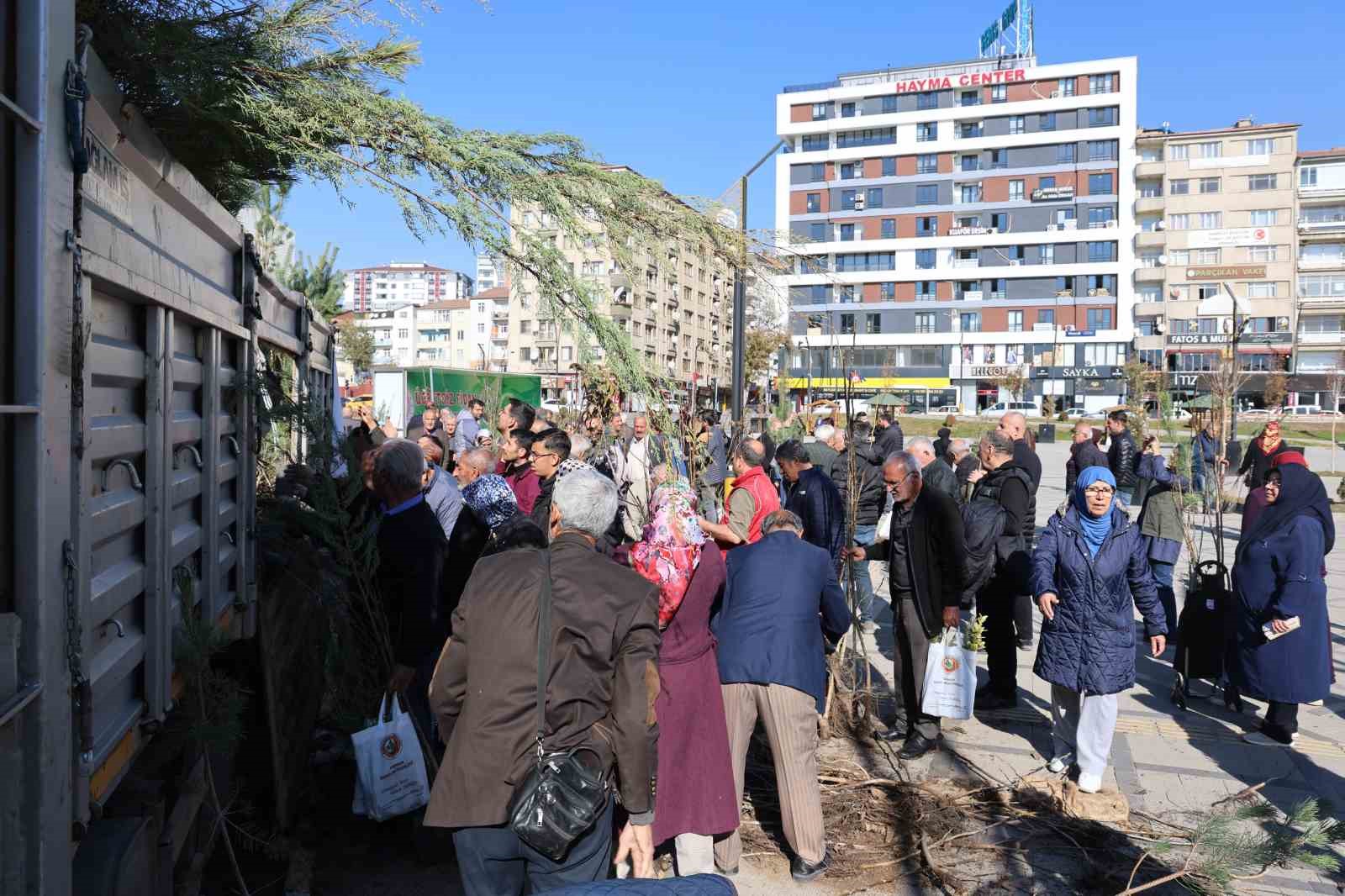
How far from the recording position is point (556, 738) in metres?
2.92

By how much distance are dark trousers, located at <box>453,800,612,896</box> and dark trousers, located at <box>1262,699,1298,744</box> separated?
17.2 ft

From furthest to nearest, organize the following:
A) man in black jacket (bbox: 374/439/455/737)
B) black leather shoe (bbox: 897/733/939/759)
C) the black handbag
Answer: black leather shoe (bbox: 897/733/939/759)
man in black jacket (bbox: 374/439/455/737)
the black handbag

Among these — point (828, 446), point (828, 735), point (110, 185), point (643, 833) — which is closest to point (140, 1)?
point (110, 185)

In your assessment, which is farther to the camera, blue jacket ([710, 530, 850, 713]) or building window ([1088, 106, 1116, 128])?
building window ([1088, 106, 1116, 128])

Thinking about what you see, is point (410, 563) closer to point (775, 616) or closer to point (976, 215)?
point (775, 616)

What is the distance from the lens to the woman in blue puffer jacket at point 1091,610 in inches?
215

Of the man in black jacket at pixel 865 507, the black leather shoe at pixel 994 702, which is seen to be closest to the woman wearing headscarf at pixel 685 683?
the black leather shoe at pixel 994 702

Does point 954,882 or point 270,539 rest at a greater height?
point 270,539

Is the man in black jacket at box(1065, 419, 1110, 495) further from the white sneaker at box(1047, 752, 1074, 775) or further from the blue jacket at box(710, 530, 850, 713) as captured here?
the blue jacket at box(710, 530, 850, 713)

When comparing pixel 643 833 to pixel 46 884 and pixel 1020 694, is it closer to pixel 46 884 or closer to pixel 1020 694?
pixel 46 884

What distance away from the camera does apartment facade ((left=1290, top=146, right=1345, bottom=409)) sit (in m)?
72.8

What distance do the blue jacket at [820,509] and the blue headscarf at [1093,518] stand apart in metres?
2.85

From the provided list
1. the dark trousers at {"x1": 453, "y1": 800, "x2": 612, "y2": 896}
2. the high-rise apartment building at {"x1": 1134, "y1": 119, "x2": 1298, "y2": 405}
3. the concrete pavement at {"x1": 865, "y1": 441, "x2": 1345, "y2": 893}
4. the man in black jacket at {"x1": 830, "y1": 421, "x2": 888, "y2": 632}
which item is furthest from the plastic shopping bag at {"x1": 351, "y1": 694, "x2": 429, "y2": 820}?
the high-rise apartment building at {"x1": 1134, "y1": 119, "x2": 1298, "y2": 405}

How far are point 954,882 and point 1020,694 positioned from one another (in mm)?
3553
